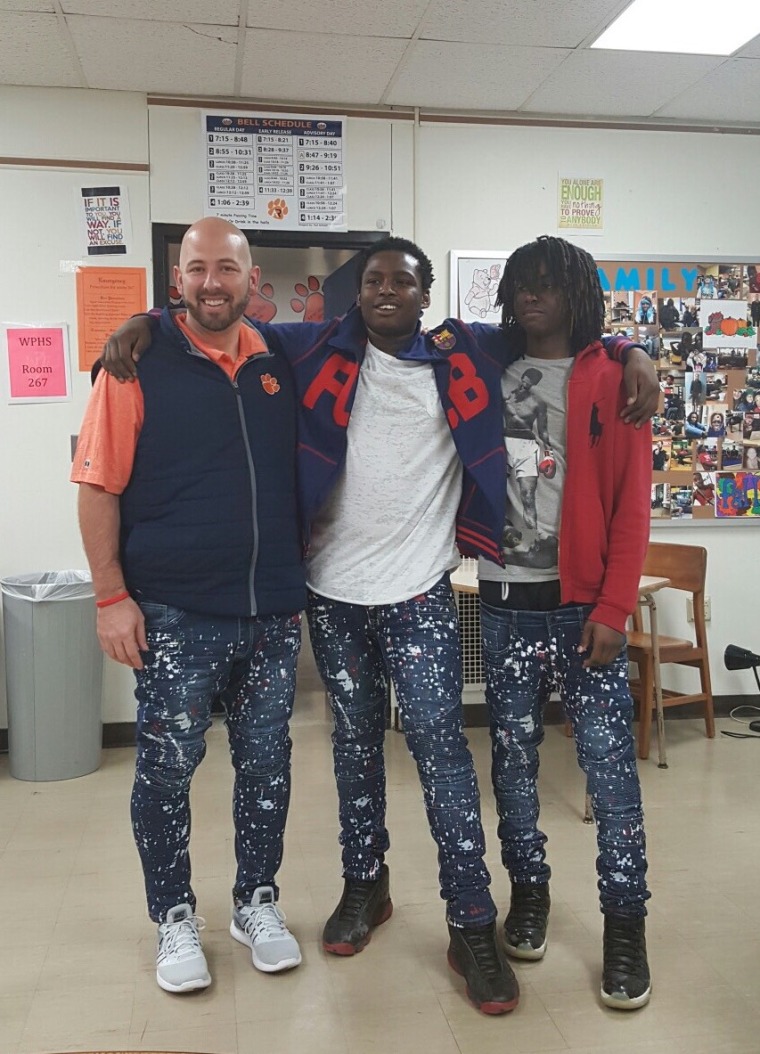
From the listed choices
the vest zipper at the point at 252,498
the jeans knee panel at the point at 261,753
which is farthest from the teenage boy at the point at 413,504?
the jeans knee panel at the point at 261,753

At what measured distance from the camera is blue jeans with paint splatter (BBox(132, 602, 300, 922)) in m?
1.84

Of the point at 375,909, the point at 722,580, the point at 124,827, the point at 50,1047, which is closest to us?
the point at 50,1047

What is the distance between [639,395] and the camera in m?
1.80

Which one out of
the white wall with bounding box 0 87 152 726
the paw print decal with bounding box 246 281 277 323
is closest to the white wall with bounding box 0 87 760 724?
the white wall with bounding box 0 87 152 726

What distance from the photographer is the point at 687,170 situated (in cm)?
389

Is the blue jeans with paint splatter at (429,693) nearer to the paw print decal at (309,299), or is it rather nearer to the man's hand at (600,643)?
the man's hand at (600,643)

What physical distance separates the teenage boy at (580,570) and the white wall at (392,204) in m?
1.99

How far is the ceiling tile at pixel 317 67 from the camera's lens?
3074 mm

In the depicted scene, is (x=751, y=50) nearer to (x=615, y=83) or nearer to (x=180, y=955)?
(x=615, y=83)

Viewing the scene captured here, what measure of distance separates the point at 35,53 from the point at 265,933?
2.91m

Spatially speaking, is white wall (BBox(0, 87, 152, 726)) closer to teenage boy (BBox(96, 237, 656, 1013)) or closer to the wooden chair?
teenage boy (BBox(96, 237, 656, 1013))

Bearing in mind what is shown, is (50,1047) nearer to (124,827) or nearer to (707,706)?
(124,827)

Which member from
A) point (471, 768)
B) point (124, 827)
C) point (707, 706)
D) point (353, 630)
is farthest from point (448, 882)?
point (707, 706)

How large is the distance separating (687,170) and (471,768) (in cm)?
305
